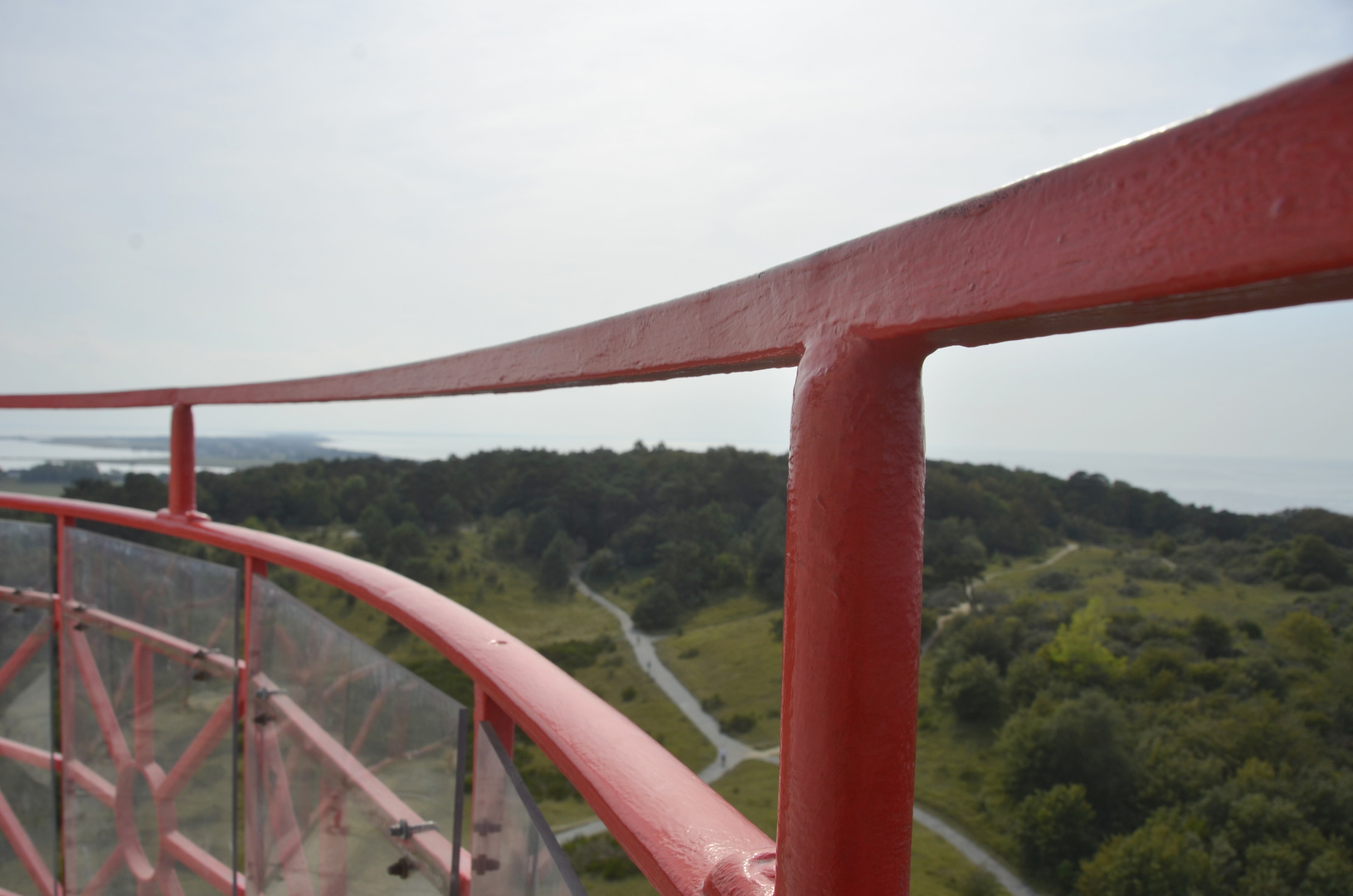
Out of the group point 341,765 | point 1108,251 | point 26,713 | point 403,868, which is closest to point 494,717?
point 403,868

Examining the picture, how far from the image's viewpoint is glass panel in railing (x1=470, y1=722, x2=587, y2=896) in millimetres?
865

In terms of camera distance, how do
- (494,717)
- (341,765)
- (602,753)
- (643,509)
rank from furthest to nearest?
(643,509)
(341,765)
(494,717)
(602,753)

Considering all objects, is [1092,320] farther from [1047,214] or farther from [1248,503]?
[1248,503]

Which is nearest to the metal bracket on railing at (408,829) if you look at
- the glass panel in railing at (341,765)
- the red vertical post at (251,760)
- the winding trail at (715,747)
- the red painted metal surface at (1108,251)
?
the glass panel in railing at (341,765)

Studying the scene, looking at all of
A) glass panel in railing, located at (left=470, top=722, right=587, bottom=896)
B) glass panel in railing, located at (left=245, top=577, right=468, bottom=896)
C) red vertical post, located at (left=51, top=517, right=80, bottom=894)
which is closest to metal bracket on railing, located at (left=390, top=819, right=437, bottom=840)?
glass panel in railing, located at (left=245, top=577, right=468, bottom=896)

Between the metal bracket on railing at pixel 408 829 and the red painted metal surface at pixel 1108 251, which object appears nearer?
the red painted metal surface at pixel 1108 251

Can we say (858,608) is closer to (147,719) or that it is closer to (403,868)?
(403,868)

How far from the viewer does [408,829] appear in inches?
47.4

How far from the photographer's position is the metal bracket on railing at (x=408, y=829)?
3.95 ft

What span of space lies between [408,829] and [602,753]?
57cm

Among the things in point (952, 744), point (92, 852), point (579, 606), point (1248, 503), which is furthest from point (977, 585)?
point (92, 852)

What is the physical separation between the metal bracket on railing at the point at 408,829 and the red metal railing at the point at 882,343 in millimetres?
481

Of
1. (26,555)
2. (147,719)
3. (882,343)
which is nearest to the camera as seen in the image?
(882,343)

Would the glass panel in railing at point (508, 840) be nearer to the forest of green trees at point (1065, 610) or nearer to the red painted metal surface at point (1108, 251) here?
the red painted metal surface at point (1108, 251)
